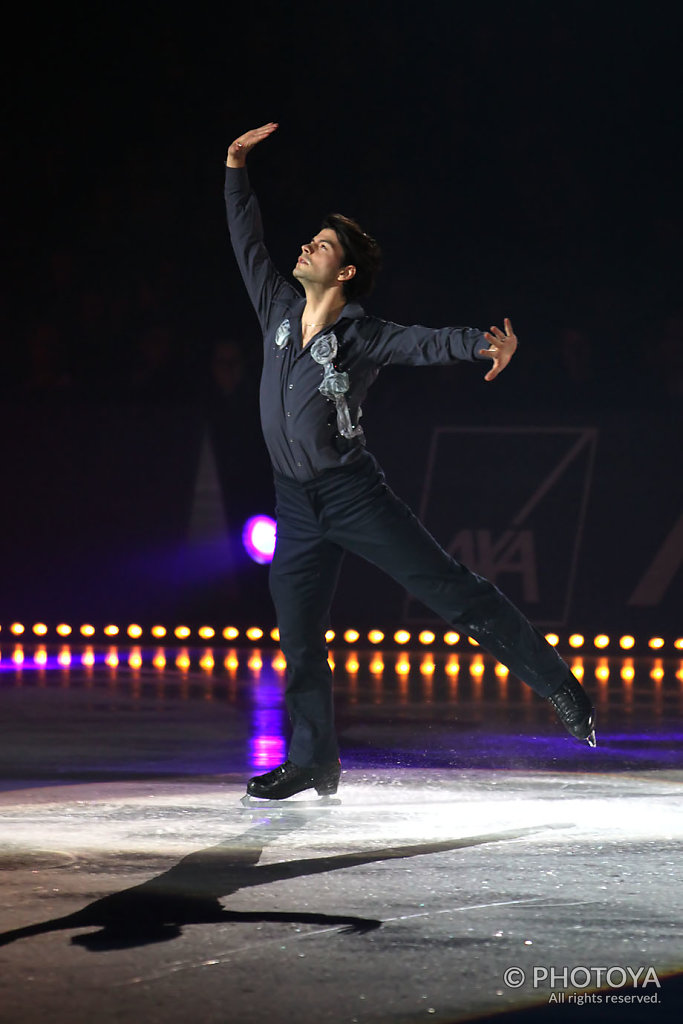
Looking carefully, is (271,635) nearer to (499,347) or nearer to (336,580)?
(336,580)

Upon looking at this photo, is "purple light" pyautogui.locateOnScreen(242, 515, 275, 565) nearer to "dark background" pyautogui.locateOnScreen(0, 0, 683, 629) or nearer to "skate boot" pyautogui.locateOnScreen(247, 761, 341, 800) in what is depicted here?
"dark background" pyautogui.locateOnScreen(0, 0, 683, 629)

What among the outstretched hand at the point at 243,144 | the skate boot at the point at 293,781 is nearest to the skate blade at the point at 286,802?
the skate boot at the point at 293,781

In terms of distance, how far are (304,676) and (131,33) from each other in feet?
29.4

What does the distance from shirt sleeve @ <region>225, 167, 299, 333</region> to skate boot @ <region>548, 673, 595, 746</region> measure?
155 cm

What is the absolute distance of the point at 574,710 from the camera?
17.7ft

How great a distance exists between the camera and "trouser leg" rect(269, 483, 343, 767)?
213 inches

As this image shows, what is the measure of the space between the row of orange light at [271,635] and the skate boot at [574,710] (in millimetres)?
4869

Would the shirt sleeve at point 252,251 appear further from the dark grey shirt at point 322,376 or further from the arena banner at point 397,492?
the arena banner at point 397,492

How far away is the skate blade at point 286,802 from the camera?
17.1 feet

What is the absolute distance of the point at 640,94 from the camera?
12.5 metres

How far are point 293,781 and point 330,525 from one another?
2.66ft

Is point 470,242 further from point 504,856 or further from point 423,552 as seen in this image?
point 504,856

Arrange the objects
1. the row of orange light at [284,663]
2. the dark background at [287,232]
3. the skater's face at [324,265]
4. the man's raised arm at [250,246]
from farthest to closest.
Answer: the dark background at [287,232] < the row of orange light at [284,663] < the man's raised arm at [250,246] < the skater's face at [324,265]

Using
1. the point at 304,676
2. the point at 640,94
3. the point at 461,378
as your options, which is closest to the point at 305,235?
the point at 461,378
